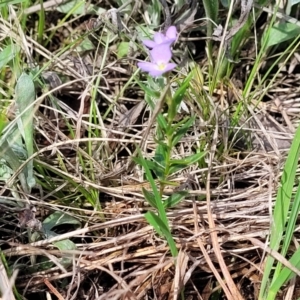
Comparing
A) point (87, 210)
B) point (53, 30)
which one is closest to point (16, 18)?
point (53, 30)

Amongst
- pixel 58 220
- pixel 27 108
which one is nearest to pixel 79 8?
pixel 27 108

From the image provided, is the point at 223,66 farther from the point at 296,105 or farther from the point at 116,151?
the point at 116,151

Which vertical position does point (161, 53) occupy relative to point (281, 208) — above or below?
above

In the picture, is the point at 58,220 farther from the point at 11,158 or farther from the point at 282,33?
the point at 282,33

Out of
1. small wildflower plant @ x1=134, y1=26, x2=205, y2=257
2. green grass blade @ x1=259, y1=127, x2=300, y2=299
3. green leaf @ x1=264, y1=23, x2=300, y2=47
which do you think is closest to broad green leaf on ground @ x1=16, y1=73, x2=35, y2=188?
small wildflower plant @ x1=134, y1=26, x2=205, y2=257

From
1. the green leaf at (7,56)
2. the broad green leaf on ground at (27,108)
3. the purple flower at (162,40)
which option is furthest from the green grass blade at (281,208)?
the green leaf at (7,56)
